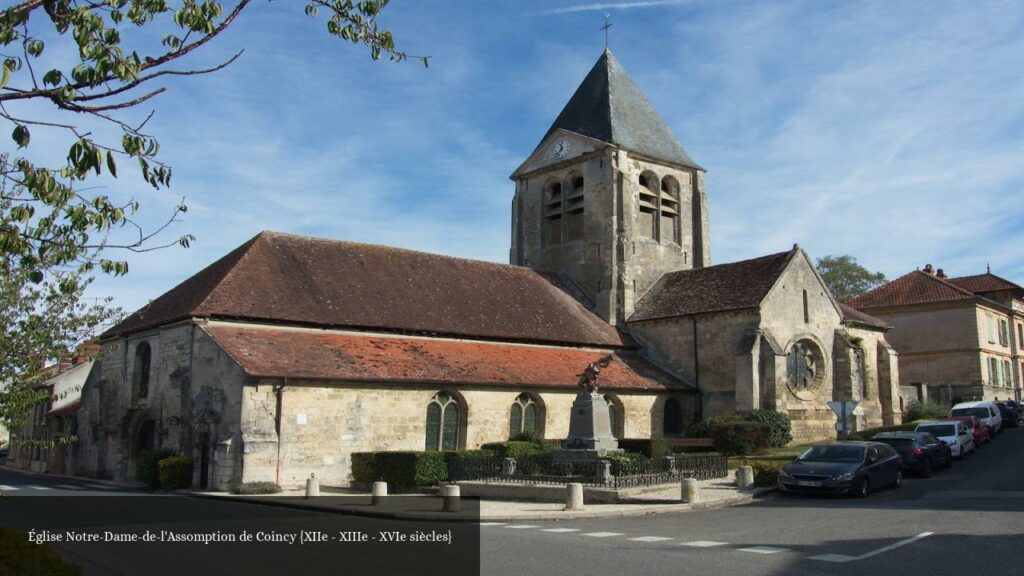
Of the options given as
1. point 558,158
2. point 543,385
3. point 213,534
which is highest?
point 558,158

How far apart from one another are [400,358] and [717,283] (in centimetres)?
1402

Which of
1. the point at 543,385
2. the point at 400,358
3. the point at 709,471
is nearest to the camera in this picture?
the point at 709,471

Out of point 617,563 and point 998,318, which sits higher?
point 998,318

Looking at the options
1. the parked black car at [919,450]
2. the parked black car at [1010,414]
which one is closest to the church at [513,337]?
the parked black car at [1010,414]

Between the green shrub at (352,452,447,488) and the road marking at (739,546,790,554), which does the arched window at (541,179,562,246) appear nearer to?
the green shrub at (352,452,447,488)

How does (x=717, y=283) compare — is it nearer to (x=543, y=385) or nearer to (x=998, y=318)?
(x=543, y=385)

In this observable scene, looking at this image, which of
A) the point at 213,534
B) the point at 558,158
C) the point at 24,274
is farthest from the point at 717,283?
the point at 24,274

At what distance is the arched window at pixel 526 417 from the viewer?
26078mm

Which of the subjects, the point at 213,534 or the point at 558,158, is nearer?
the point at 213,534

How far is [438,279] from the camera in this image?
30172 mm

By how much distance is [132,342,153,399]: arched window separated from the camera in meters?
26.0

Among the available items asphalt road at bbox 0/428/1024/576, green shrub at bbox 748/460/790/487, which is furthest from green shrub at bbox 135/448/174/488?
green shrub at bbox 748/460/790/487

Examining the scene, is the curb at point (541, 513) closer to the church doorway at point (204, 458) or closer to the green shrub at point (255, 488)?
the green shrub at point (255, 488)

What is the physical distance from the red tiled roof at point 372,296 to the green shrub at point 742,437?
6302 mm
